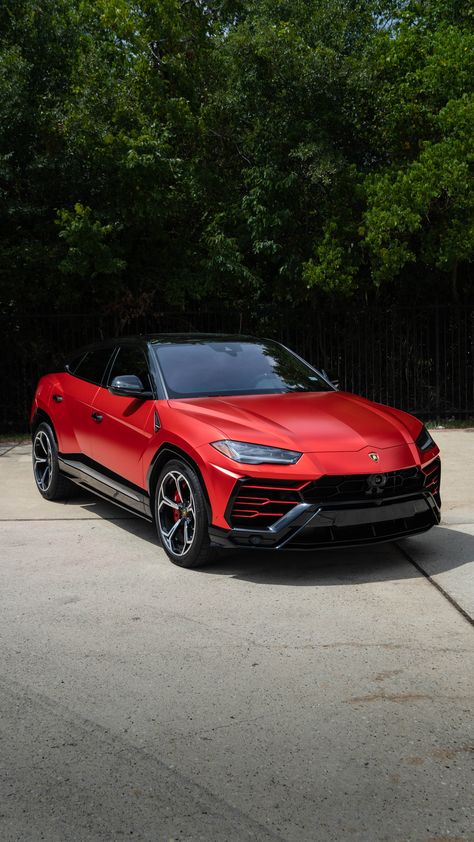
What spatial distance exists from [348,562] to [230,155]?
12911mm

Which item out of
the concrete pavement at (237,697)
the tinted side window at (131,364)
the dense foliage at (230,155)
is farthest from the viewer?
the dense foliage at (230,155)

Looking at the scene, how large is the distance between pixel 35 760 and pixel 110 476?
3810mm

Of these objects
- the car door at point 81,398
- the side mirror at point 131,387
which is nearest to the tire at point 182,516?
the side mirror at point 131,387

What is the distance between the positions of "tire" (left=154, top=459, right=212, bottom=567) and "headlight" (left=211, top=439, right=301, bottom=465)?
345 mm

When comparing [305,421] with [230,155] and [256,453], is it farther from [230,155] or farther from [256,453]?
[230,155]

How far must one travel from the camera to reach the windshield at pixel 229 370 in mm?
6711

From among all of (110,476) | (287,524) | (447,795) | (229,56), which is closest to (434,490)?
(287,524)

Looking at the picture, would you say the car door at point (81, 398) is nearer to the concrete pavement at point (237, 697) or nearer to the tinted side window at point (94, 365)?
the tinted side window at point (94, 365)

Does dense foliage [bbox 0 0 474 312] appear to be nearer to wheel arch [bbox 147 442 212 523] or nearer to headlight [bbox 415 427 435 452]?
headlight [bbox 415 427 435 452]

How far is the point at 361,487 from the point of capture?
18.2 ft

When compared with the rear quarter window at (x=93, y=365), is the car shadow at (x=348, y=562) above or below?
below

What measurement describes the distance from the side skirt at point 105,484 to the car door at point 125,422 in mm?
70

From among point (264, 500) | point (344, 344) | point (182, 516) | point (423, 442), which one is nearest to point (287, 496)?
point (264, 500)

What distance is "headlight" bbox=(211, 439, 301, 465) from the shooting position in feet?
18.1
